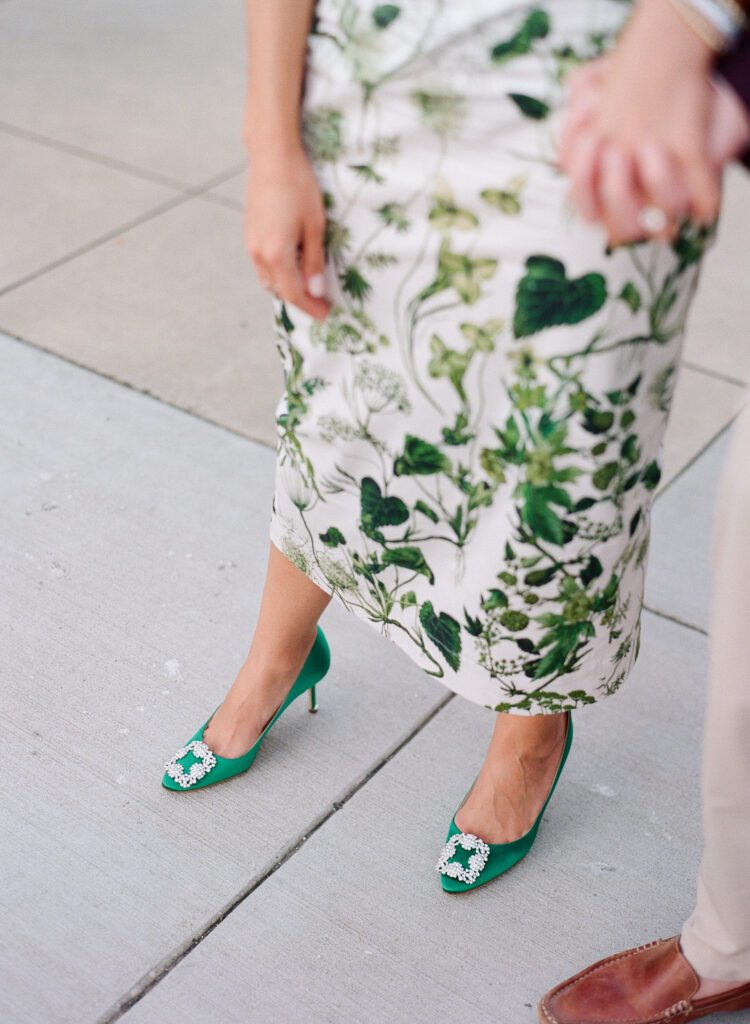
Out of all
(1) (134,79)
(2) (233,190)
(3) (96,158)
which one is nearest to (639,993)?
(2) (233,190)

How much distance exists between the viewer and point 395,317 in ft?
4.59

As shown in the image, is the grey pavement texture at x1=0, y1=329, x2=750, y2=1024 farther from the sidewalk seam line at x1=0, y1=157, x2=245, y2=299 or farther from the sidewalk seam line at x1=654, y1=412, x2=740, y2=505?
the sidewalk seam line at x1=0, y1=157, x2=245, y2=299

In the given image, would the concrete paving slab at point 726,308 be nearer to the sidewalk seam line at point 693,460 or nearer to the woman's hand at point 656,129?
the sidewalk seam line at point 693,460

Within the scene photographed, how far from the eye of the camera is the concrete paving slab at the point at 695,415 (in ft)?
8.98

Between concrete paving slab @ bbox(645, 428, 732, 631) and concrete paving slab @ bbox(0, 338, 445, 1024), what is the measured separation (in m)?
0.55

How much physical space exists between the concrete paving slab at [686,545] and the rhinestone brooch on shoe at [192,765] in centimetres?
95

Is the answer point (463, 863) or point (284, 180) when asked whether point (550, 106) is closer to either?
point (284, 180)

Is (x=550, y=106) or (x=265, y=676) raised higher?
(x=550, y=106)

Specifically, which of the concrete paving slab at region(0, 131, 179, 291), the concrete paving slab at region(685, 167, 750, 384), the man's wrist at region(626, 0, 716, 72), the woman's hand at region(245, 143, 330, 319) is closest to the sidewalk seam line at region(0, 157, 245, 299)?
the concrete paving slab at region(0, 131, 179, 291)

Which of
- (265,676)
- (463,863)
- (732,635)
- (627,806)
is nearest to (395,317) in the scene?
(732,635)

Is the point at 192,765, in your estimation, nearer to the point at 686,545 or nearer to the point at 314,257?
the point at 314,257

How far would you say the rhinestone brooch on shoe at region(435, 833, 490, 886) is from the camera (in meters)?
1.75

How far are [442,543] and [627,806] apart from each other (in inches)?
26.4

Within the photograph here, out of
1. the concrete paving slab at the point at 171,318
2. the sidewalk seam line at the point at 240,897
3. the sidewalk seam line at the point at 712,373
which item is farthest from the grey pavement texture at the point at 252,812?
the sidewalk seam line at the point at 712,373
